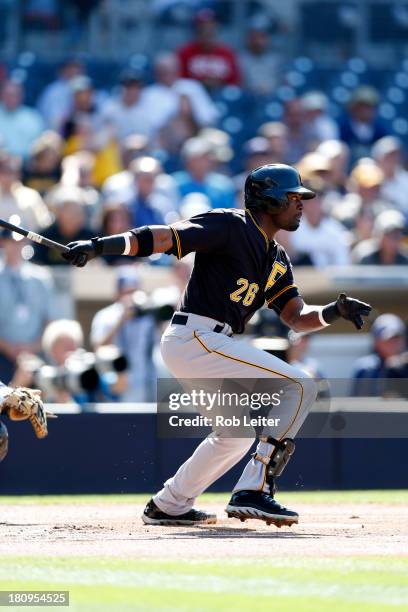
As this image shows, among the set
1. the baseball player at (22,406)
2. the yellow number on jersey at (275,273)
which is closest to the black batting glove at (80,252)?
the baseball player at (22,406)

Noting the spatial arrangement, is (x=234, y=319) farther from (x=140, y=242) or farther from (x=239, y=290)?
(x=140, y=242)

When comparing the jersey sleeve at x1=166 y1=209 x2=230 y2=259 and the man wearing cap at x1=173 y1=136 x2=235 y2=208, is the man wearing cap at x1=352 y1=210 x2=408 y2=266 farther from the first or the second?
the jersey sleeve at x1=166 y1=209 x2=230 y2=259

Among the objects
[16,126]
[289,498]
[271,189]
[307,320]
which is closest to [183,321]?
[307,320]

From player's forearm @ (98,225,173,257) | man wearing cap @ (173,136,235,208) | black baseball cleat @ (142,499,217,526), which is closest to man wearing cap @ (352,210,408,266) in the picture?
man wearing cap @ (173,136,235,208)

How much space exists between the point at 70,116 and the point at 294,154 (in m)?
2.55

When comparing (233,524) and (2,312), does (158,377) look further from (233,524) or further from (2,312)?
Answer: (233,524)

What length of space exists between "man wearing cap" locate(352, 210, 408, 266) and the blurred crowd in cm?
1

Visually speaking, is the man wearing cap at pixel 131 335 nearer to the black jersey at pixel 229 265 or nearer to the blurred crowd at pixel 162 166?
the blurred crowd at pixel 162 166

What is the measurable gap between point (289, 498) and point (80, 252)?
11.7ft

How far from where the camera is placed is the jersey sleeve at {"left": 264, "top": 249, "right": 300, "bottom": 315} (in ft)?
24.9

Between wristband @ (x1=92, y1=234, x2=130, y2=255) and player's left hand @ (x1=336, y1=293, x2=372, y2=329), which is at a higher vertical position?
wristband @ (x1=92, y1=234, x2=130, y2=255)

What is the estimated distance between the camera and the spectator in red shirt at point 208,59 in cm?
1639

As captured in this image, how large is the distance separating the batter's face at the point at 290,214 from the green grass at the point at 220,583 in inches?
85.2

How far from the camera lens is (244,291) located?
7.36 meters
